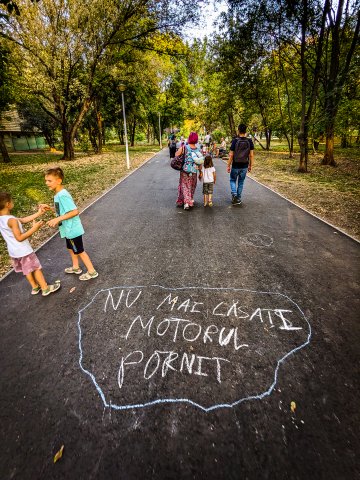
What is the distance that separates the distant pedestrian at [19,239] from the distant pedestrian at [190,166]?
163 inches

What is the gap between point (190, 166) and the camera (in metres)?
6.31

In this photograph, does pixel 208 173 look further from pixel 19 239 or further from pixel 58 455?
pixel 58 455

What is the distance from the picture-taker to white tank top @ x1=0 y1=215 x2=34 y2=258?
9.37ft

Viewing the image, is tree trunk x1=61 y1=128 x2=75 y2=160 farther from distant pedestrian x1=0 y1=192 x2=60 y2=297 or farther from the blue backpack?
distant pedestrian x1=0 y1=192 x2=60 y2=297

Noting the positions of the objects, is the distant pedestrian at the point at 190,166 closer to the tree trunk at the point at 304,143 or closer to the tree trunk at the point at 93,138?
the tree trunk at the point at 304,143

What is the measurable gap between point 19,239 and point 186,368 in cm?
243

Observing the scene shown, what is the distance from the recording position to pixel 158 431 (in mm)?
1807

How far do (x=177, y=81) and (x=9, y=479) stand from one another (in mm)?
46866

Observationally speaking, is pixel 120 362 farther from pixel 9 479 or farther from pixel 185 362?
pixel 9 479

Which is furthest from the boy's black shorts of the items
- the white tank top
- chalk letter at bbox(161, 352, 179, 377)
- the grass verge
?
the grass verge

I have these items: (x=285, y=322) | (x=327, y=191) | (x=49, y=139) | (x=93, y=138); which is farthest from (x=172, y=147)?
(x=49, y=139)

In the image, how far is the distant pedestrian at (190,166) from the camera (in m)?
6.18

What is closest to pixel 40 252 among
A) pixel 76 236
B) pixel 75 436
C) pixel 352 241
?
pixel 76 236

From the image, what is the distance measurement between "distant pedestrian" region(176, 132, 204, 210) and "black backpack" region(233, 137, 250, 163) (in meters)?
1.06
